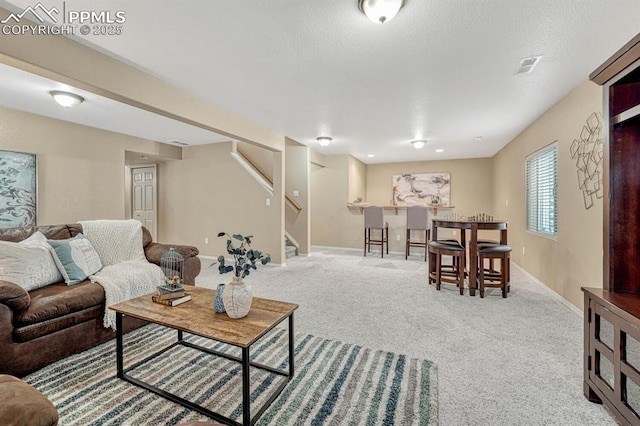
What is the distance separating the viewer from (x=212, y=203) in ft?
18.9

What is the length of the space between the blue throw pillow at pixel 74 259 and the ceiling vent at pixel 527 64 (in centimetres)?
406

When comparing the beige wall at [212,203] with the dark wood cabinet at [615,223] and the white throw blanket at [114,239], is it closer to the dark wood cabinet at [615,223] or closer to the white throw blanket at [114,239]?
the white throw blanket at [114,239]

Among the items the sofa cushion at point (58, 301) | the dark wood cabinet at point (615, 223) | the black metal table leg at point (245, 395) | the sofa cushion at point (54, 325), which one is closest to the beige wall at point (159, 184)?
the sofa cushion at point (58, 301)

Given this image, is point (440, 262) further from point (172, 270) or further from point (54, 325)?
point (54, 325)

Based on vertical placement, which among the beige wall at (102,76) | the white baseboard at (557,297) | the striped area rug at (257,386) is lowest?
the striped area rug at (257,386)

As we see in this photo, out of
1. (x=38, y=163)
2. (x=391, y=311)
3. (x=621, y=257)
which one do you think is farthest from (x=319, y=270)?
(x=38, y=163)

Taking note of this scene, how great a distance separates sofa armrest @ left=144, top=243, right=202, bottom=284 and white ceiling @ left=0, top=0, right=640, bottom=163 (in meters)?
1.71

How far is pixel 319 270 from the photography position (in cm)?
475

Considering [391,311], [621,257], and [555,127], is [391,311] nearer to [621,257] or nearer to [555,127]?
[621,257]

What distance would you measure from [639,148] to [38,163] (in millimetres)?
5994

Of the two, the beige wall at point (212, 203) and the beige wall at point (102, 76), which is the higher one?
the beige wall at point (102, 76)

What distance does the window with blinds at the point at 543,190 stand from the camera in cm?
348

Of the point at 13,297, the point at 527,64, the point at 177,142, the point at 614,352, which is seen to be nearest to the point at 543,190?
the point at 527,64

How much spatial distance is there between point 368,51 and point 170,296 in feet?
7.48
